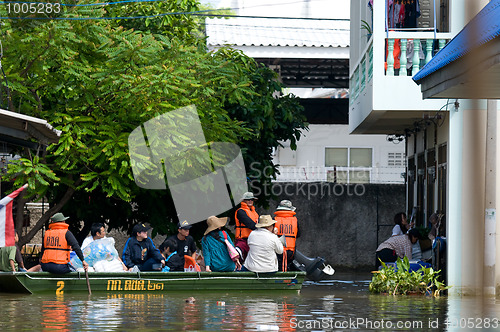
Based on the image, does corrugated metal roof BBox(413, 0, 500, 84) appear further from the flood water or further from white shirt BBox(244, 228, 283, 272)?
white shirt BBox(244, 228, 283, 272)

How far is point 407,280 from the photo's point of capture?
1498 cm

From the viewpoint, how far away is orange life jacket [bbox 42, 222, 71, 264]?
1441 centimetres

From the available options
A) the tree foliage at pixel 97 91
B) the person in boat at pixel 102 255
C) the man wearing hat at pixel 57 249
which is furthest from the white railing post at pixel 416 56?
the man wearing hat at pixel 57 249

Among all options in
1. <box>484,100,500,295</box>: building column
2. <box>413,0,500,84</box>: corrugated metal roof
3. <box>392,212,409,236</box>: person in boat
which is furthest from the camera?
<box>392,212,409,236</box>: person in boat

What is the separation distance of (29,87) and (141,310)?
20.9ft

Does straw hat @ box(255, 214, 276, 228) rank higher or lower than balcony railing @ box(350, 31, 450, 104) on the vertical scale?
lower

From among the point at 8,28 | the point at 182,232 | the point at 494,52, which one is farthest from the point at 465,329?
the point at 8,28

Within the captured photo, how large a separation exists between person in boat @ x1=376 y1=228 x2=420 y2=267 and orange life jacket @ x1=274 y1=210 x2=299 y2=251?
1.70 m

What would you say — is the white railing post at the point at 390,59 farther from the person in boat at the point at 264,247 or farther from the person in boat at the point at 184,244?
the person in boat at the point at 184,244

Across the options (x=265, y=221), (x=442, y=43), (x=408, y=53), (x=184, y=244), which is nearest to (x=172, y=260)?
(x=184, y=244)

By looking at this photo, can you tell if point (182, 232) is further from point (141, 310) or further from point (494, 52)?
point (494, 52)

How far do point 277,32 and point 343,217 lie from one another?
713 centimetres

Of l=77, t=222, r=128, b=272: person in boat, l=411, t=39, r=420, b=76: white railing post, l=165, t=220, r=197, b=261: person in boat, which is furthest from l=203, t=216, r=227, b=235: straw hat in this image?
l=411, t=39, r=420, b=76: white railing post

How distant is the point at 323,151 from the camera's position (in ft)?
107
